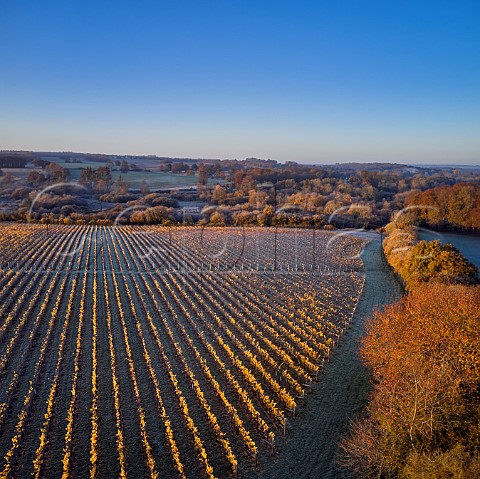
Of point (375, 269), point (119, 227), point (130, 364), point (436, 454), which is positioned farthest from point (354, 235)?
point (436, 454)

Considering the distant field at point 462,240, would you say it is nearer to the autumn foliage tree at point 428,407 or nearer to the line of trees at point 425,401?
the line of trees at point 425,401

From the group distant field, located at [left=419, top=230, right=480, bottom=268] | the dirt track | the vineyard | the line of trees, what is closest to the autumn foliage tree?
the line of trees

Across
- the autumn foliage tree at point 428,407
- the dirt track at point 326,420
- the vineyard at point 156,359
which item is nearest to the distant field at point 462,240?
the vineyard at point 156,359

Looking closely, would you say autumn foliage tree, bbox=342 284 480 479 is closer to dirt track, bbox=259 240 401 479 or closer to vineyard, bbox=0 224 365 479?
dirt track, bbox=259 240 401 479

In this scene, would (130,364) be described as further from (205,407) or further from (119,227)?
(119,227)

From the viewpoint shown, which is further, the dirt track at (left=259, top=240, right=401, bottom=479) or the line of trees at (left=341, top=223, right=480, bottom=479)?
the dirt track at (left=259, top=240, right=401, bottom=479)

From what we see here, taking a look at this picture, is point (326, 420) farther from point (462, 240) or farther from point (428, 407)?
point (462, 240)
